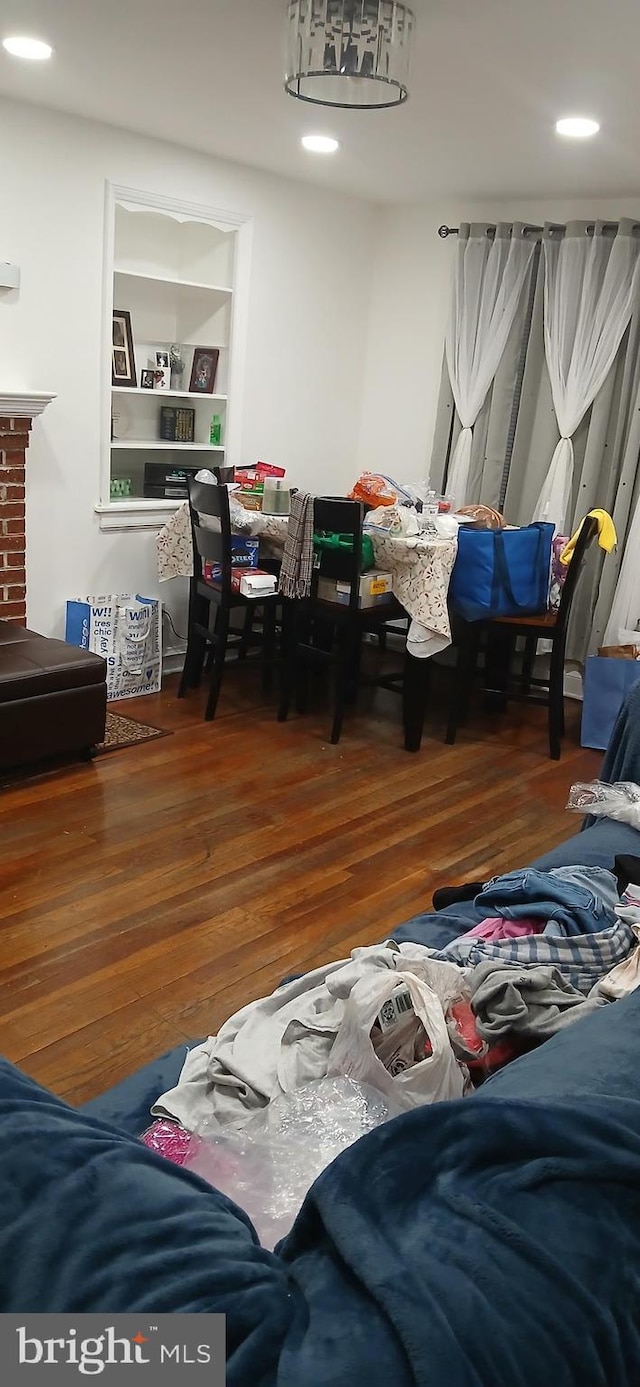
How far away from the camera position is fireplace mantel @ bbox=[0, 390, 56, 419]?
396 centimetres

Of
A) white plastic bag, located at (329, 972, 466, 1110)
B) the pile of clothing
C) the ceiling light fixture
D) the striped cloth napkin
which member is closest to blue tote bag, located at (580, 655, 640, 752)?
the striped cloth napkin

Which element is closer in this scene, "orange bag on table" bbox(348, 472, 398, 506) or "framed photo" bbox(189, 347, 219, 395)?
"orange bag on table" bbox(348, 472, 398, 506)

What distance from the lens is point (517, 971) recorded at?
1.64m

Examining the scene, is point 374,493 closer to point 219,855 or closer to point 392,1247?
point 219,855

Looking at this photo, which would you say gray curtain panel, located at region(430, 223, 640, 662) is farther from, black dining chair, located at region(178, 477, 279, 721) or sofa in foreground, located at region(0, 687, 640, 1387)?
sofa in foreground, located at region(0, 687, 640, 1387)

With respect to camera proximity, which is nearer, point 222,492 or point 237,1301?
point 237,1301

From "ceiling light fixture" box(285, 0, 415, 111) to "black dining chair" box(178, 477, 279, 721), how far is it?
5.40ft

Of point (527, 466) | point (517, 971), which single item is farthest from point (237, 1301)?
point (527, 466)

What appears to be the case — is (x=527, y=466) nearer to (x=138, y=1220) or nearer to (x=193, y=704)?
(x=193, y=704)

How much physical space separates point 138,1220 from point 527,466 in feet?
15.6

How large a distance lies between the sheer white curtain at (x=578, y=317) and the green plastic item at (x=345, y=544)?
1.27 m

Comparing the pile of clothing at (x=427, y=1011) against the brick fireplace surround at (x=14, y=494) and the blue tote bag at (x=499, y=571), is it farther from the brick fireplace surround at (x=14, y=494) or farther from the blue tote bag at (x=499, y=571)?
the brick fireplace surround at (x=14, y=494)

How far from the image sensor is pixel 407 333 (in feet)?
18.5

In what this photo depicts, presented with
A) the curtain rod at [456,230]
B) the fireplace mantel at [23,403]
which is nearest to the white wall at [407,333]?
the curtain rod at [456,230]
